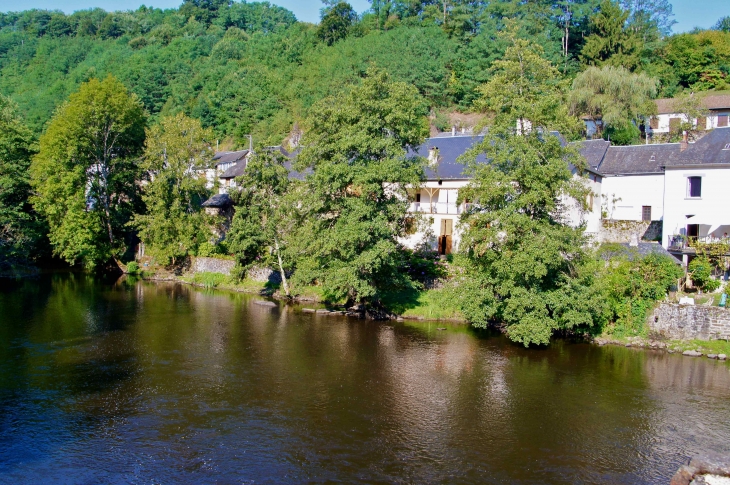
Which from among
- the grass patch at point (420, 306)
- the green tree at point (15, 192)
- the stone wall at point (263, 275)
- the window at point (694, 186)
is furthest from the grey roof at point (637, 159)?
the green tree at point (15, 192)

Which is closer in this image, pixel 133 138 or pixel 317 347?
pixel 317 347

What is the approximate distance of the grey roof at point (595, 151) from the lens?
3900 centimetres

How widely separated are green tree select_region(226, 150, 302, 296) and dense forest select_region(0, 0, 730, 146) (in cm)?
206

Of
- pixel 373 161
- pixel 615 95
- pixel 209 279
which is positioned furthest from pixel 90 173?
pixel 615 95

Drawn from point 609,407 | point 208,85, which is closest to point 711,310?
point 609,407

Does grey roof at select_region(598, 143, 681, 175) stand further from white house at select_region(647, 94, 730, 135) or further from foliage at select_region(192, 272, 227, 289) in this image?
foliage at select_region(192, 272, 227, 289)

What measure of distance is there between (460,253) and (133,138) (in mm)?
31028

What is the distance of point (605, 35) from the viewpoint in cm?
5978

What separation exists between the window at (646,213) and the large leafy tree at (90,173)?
120 feet

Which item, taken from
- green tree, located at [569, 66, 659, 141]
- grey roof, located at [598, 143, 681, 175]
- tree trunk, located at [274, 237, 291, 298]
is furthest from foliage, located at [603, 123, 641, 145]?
tree trunk, located at [274, 237, 291, 298]

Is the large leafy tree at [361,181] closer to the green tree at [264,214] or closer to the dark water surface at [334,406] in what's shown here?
the dark water surface at [334,406]

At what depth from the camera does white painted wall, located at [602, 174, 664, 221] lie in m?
37.5

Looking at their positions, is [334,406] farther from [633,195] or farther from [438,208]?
[633,195]

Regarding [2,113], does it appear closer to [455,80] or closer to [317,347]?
[317,347]
